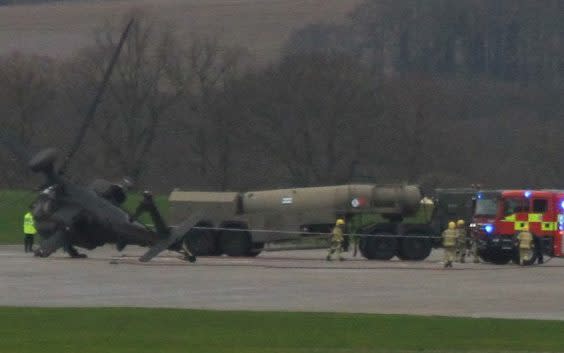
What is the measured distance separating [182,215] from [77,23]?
37212 millimetres

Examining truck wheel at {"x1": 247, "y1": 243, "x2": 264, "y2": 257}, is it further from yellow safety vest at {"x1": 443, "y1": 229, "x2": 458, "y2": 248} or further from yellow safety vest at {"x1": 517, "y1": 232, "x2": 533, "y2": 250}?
yellow safety vest at {"x1": 517, "y1": 232, "x2": 533, "y2": 250}

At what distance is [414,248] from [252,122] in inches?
1004

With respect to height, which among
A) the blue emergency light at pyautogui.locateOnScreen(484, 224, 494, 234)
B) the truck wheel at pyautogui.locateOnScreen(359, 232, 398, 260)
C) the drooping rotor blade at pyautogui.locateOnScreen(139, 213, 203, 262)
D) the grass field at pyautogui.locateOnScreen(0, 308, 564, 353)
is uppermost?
the grass field at pyautogui.locateOnScreen(0, 308, 564, 353)

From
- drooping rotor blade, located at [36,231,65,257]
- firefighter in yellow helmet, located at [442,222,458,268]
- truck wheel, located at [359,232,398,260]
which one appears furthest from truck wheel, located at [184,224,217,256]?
firefighter in yellow helmet, located at [442,222,458,268]

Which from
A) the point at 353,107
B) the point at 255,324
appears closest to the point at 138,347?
the point at 255,324

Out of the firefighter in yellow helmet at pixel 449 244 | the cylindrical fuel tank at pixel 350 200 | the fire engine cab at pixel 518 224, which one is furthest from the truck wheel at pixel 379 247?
the firefighter in yellow helmet at pixel 449 244

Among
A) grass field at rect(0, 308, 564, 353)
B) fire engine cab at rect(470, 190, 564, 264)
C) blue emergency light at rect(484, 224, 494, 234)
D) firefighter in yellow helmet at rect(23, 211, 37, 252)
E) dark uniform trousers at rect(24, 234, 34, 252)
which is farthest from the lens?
dark uniform trousers at rect(24, 234, 34, 252)

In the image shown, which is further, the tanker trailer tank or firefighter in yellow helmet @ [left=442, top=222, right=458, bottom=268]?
the tanker trailer tank

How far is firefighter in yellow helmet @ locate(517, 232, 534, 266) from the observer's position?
111ft

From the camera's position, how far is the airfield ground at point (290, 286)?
20.7m

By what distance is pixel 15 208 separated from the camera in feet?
179

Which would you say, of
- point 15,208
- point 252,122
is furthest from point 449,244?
point 252,122

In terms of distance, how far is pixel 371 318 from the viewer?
18000mm

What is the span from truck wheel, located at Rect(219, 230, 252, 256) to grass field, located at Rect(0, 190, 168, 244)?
1071 centimetres
